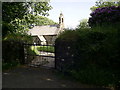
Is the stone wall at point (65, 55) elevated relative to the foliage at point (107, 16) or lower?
lower

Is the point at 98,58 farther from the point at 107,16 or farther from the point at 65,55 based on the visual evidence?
the point at 107,16

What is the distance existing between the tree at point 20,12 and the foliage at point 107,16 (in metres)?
4.97

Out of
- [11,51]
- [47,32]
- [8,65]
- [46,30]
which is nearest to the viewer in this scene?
[8,65]

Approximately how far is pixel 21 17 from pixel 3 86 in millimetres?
7797

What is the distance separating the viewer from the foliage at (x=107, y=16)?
7.55m

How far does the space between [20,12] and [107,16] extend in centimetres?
722

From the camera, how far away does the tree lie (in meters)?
9.51

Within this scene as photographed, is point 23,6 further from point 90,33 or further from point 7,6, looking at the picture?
point 90,33

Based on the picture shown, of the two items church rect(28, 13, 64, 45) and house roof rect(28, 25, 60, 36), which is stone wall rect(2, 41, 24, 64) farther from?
house roof rect(28, 25, 60, 36)

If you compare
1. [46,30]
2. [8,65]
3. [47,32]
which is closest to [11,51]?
[8,65]

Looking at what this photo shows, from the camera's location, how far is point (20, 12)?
1051cm

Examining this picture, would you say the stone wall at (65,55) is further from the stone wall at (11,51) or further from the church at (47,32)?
the church at (47,32)

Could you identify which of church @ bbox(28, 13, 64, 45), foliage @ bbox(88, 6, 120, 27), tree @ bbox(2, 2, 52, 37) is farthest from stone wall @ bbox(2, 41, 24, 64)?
church @ bbox(28, 13, 64, 45)

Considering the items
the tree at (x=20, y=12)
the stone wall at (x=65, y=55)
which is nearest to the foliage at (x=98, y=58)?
the stone wall at (x=65, y=55)
